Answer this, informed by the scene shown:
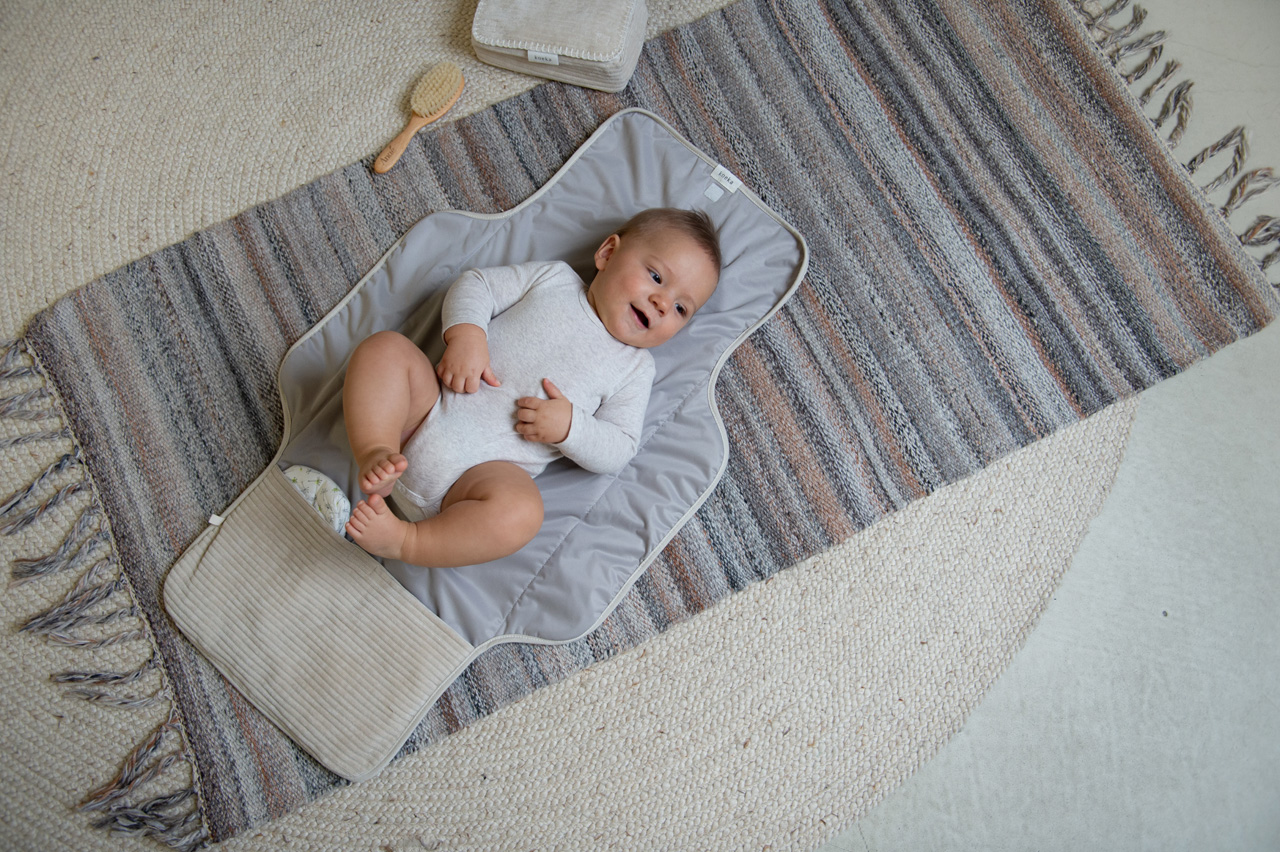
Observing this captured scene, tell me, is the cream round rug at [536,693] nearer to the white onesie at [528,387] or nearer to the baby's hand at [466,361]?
the white onesie at [528,387]

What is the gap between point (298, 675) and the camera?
997mm

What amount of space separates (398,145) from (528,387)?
50 cm

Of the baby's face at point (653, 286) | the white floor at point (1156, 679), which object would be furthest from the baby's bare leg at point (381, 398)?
the white floor at point (1156, 679)

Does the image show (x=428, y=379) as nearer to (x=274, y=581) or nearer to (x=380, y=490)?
(x=380, y=490)

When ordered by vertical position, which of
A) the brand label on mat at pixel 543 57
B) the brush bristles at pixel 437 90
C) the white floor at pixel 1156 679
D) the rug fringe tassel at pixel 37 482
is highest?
the brand label on mat at pixel 543 57

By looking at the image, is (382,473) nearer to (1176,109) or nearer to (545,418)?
(545,418)

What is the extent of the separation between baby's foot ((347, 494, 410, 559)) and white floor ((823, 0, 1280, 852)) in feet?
2.29

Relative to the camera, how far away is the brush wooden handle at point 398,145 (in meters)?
1.22

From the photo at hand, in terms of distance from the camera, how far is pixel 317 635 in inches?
39.6

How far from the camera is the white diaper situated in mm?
1012

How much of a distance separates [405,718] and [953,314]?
95 cm

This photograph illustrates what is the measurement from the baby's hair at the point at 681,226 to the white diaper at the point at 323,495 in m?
0.50

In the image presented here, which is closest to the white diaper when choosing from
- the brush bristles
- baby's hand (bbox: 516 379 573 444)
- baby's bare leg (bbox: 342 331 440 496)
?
baby's bare leg (bbox: 342 331 440 496)

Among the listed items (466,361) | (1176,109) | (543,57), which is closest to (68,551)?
(466,361)
